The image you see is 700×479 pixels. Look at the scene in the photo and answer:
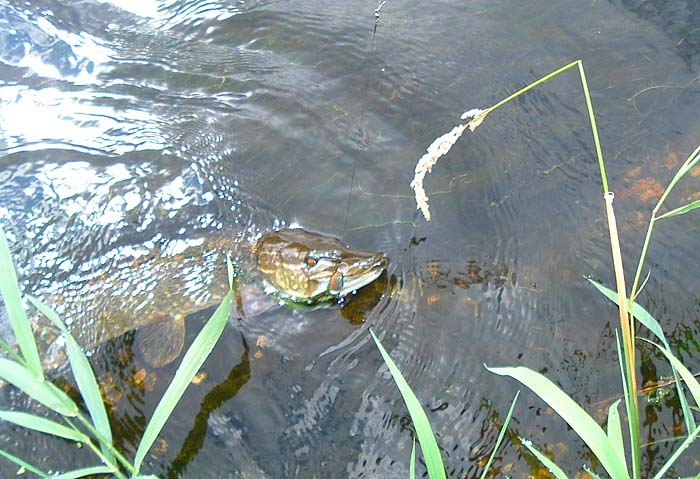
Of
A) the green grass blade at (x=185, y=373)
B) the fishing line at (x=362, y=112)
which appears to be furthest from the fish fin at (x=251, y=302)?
the green grass blade at (x=185, y=373)

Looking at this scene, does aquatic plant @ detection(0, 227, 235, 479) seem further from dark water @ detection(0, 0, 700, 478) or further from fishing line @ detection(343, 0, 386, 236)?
fishing line @ detection(343, 0, 386, 236)

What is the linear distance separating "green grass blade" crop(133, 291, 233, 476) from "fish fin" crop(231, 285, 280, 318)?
2.90ft

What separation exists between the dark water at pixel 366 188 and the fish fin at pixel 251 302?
6cm

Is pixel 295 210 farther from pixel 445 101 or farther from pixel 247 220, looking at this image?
pixel 445 101

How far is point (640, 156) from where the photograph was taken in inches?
121

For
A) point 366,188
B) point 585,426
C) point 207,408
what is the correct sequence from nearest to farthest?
point 585,426 → point 207,408 → point 366,188

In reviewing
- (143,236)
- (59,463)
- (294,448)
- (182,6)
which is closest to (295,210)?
(143,236)

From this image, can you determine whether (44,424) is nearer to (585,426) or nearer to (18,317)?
(18,317)

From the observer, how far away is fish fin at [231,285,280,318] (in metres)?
2.85

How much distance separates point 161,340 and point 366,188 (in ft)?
3.69

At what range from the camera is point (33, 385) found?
1760mm

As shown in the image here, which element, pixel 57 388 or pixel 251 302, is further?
pixel 251 302

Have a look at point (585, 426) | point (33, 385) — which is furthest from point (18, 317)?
point (585, 426)

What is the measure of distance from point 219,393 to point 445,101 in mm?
1809
